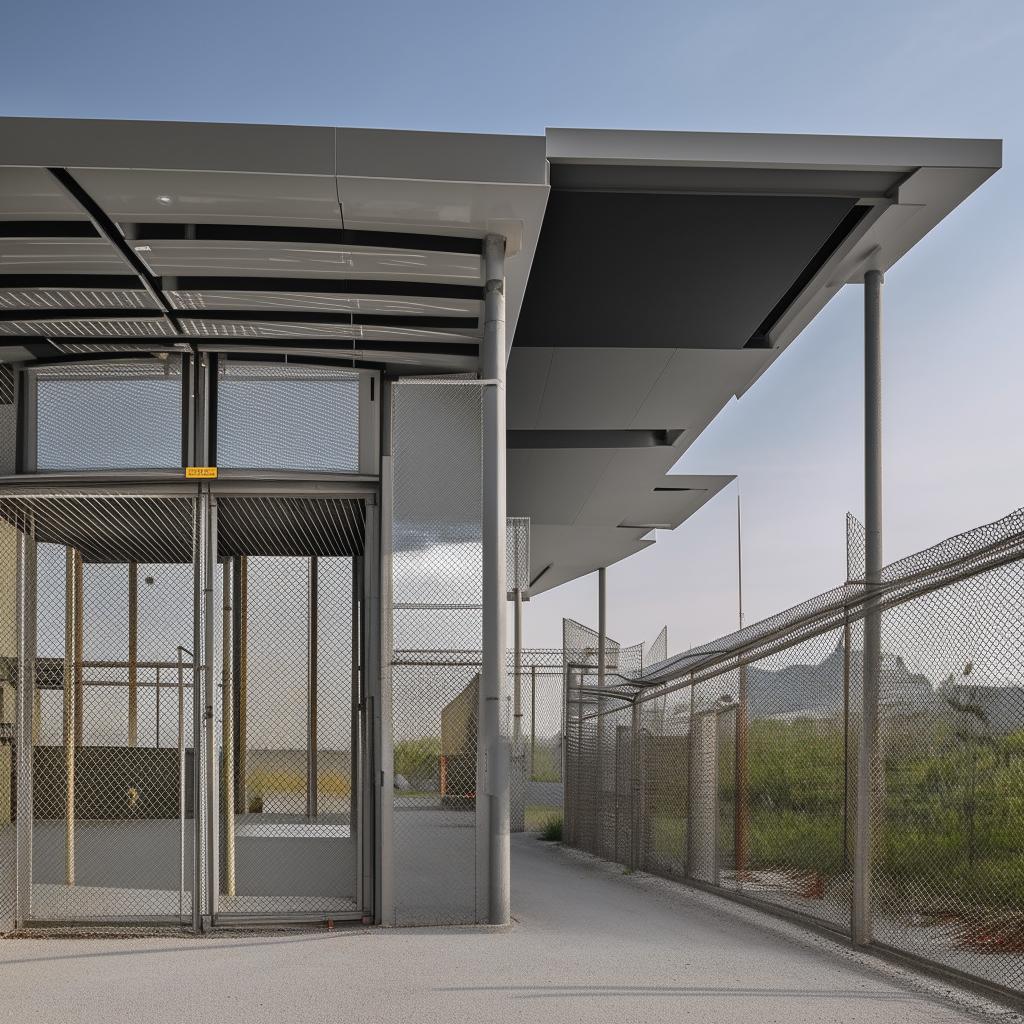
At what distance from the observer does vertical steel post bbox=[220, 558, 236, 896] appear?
9984 millimetres

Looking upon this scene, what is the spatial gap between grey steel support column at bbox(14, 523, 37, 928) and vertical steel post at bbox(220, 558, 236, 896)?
1.33 m

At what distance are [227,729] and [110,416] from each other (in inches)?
96.0

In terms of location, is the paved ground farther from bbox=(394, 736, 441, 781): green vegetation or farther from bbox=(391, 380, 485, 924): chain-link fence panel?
bbox=(394, 736, 441, 781): green vegetation

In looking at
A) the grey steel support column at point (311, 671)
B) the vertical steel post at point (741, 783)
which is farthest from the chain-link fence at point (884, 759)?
the grey steel support column at point (311, 671)

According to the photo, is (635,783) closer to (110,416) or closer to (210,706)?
(210,706)

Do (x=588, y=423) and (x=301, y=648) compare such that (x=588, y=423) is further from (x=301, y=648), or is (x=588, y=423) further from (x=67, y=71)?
(x=67, y=71)

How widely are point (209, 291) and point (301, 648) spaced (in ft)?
9.05

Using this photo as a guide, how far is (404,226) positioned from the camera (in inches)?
354

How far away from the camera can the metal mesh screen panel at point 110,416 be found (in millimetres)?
10000

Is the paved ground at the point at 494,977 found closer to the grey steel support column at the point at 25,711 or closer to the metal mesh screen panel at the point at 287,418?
the grey steel support column at the point at 25,711

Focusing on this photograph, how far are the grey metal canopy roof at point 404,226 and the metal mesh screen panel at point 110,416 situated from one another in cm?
21

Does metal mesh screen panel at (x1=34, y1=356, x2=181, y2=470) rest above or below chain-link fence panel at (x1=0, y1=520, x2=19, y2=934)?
above

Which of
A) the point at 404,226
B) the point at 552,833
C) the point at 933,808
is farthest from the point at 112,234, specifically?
the point at 552,833

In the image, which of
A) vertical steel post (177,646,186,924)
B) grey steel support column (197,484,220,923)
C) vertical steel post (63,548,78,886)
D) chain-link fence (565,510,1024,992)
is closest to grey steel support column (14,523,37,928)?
vertical steel post (63,548,78,886)
